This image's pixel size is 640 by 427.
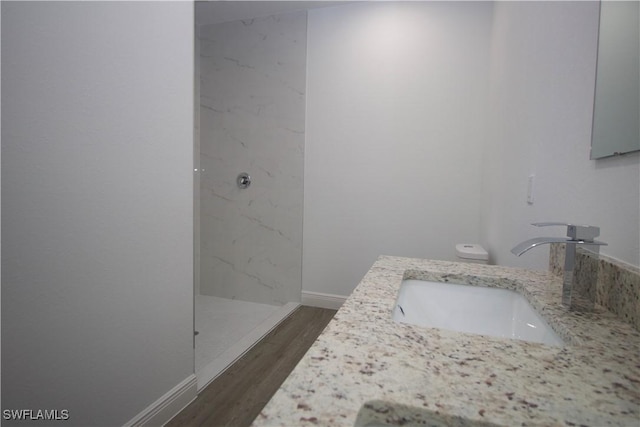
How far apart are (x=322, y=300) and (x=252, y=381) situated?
1144mm

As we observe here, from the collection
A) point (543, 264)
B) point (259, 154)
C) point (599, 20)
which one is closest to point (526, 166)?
point (543, 264)

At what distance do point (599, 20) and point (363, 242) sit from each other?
2.07 meters

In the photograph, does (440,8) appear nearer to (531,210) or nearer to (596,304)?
(531,210)

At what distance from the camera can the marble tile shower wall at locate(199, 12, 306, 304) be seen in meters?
2.86

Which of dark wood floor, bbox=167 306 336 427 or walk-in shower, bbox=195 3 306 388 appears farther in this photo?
walk-in shower, bbox=195 3 306 388

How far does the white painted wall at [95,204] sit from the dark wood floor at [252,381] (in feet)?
0.74

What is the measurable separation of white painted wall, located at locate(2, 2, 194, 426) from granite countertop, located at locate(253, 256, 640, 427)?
0.97 meters

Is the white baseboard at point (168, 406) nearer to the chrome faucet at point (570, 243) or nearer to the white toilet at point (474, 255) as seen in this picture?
the chrome faucet at point (570, 243)

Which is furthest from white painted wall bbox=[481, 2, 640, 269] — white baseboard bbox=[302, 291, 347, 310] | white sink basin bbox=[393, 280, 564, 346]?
white baseboard bbox=[302, 291, 347, 310]

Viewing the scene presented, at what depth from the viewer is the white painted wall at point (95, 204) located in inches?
37.4

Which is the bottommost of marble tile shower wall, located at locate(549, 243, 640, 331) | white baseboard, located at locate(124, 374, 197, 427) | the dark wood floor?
the dark wood floor

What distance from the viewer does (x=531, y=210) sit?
132 centimetres

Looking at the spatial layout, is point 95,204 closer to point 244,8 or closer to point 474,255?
point 474,255

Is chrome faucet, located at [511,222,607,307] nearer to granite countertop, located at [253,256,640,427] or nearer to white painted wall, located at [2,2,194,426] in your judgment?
granite countertop, located at [253,256,640,427]
